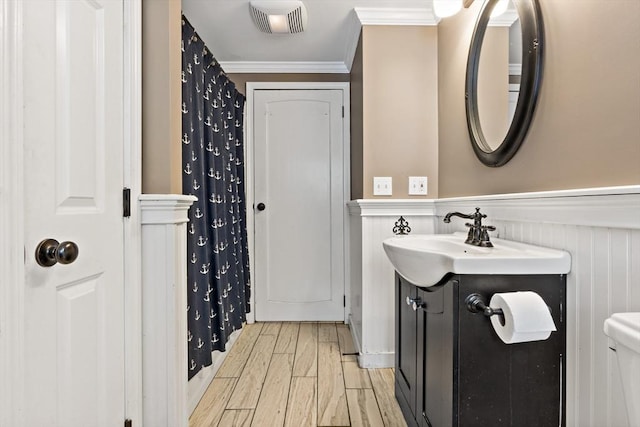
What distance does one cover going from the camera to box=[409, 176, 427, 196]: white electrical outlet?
7.23 feet

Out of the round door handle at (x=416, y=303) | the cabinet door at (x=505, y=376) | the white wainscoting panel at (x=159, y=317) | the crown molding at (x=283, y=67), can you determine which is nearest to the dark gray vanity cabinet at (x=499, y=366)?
the cabinet door at (x=505, y=376)

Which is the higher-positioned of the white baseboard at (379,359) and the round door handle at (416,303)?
the round door handle at (416,303)

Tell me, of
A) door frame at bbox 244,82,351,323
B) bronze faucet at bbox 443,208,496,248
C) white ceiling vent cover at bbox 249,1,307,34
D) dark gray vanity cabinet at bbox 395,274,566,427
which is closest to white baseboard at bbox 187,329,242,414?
door frame at bbox 244,82,351,323

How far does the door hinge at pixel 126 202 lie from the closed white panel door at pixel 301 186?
177 cm

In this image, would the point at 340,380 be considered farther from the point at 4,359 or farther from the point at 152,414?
the point at 4,359

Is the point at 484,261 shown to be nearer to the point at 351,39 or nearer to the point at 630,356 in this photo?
the point at 630,356

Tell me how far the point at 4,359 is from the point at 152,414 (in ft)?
2.34

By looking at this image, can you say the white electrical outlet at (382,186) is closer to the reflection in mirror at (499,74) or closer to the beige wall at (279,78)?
the reflection in mirror at (499,74)

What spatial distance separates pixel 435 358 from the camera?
1.18 m

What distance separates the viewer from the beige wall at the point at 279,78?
9.79 ft

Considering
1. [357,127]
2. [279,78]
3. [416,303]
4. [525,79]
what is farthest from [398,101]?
[416,303]

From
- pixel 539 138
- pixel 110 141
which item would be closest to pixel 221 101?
pixel 110 141

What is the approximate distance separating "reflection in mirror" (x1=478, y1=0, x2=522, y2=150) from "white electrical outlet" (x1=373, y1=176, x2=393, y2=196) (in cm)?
68

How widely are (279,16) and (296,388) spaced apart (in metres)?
2.17
